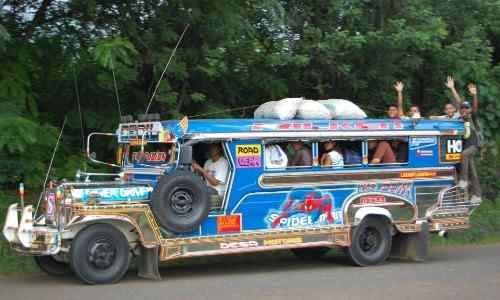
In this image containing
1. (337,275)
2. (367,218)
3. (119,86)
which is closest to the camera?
(337,275)

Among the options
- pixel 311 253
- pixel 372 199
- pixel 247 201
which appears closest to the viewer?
pixel 247 201

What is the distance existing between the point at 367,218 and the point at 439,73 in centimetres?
585

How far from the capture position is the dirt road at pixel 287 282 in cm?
966

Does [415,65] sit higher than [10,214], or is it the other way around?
[415,65]

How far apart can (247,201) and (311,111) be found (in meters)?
1.78

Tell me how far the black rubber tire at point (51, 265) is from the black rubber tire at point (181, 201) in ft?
5.67

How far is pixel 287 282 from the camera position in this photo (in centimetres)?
1072

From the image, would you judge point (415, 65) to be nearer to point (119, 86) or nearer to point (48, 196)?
point (119, 86)

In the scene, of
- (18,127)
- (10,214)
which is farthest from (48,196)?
(18,127)

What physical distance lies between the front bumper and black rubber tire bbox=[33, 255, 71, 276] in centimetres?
54

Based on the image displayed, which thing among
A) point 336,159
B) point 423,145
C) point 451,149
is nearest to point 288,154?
point 336,159

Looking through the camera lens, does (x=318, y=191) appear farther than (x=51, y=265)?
Yes

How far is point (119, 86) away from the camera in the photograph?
1396 cm

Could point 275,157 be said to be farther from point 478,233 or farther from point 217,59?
point 478,233
